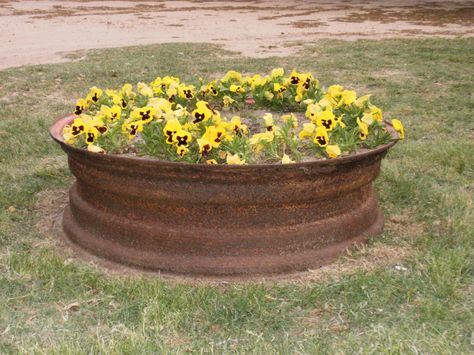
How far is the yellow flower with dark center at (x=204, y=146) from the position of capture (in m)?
3.56

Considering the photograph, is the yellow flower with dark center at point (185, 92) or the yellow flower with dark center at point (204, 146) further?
the yellow flower with dark center at point (185, 92)

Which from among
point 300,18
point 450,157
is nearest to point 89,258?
point 450,157

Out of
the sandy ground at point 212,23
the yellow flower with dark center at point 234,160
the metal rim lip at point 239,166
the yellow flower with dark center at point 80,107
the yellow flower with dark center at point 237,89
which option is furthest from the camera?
the sandy ground at point 212,23

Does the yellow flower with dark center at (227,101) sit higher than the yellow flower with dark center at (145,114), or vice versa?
the yellow flower with dark center at (145,114)

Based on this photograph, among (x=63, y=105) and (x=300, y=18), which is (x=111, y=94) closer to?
(x=63, y=105)

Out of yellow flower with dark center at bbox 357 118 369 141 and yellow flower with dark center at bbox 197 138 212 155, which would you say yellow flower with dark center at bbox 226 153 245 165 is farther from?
yellow flower with dark center at bbox 357 118 369 141

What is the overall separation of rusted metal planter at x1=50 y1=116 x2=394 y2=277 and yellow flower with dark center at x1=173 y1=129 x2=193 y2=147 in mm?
198

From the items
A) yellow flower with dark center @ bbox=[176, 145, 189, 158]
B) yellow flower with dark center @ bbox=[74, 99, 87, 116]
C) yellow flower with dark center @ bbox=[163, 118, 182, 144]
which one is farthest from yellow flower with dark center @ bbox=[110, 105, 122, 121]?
yellow flower with dark center @ bbox=[176, 145, 189, 158]

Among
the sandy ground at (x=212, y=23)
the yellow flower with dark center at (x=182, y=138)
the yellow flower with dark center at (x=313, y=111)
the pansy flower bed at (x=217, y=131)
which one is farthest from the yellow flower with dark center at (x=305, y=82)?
the sandy ground at (x=212, y=23)

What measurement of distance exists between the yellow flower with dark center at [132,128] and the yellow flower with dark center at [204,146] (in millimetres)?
374

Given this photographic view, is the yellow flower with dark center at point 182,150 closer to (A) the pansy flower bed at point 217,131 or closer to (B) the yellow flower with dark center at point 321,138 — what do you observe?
(A) the pansy flower bed at point 217,131

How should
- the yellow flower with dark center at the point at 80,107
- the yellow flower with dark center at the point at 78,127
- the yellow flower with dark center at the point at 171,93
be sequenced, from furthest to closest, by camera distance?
the yellow flower with dark center at the point at 171,93 → the yellow flower with dark center at the point at 80,107 → the yellow flower with dark center at the point at 78,127

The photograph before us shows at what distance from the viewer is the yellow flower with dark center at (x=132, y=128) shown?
3764 mm

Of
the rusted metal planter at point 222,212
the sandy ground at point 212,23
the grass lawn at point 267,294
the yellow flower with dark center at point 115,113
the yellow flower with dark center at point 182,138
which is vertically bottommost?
the sandy ground at point 212,23
